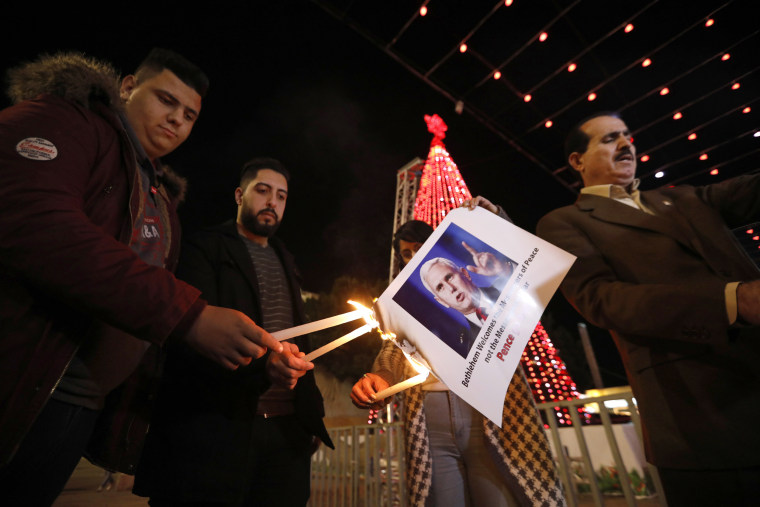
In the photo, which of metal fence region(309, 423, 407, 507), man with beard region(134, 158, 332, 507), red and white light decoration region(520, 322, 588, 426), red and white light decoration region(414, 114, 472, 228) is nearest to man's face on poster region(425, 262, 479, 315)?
man with beard region(134, 158, 332, 507)

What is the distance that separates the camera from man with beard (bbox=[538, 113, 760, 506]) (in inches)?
40.9

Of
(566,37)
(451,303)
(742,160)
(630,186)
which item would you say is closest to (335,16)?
(566,37)

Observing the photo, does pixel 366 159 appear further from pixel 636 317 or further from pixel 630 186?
pixel 636 317

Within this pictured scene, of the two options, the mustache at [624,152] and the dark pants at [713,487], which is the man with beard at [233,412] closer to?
the dark pants at [713,487]

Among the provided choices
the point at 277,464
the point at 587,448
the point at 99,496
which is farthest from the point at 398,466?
the point at 99,496

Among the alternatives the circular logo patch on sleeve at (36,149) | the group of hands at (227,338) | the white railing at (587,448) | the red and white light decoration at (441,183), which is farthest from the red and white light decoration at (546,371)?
the circular logo patch on sleeve at (36,149)

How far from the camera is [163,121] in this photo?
1.49m

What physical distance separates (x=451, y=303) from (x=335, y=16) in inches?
241

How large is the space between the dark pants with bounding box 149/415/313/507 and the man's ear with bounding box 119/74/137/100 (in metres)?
1.61

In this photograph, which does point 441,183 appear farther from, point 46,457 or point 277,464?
point 46,457

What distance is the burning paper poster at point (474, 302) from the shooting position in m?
1.00

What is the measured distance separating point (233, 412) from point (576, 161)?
7.33 feet

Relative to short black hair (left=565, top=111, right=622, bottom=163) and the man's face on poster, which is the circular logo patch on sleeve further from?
short black hair (left=565, top=111, right=622, bottom=163)

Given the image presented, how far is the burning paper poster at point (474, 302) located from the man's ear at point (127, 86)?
152 cm
